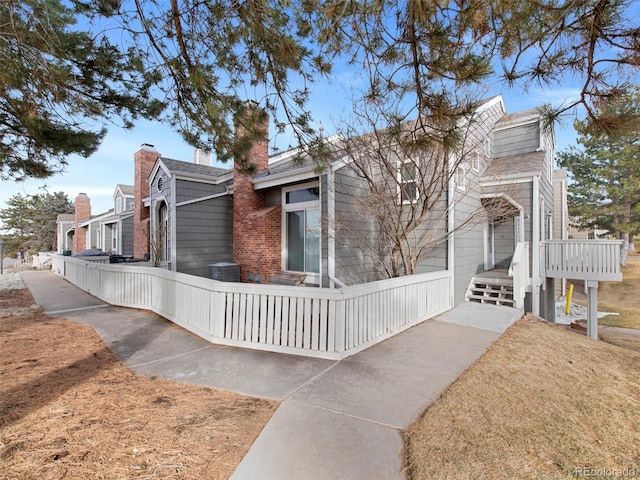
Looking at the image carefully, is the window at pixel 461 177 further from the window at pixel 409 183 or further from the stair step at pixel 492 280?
the stair step at pixel 492 280

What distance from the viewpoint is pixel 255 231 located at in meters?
9.88

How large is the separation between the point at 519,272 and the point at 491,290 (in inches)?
38.8

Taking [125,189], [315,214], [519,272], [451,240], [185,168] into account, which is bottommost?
[519,272]

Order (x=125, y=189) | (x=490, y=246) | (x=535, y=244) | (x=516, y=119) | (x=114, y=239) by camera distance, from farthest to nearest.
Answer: (x=125, y=189)
(x=114, y=239)
(x=516, y=119)
(x=490, y=246)
(x=535, y=244)

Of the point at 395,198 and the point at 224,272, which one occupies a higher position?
the point at 395,198

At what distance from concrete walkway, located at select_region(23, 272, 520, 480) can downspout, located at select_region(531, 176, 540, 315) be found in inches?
128

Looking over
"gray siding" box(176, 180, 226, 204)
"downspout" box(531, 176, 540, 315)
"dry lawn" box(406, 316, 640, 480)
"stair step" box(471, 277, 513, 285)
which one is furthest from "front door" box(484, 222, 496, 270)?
"gray siding" box(176, 180, 226, 204)

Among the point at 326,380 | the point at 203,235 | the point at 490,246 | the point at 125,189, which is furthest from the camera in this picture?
the point at 125,189

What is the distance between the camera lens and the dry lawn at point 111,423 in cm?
239

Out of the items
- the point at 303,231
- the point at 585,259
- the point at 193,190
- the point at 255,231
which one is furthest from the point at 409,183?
the point at 193,190

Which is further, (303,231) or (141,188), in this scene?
(141,188)

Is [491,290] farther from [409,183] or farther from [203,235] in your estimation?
[203,235]

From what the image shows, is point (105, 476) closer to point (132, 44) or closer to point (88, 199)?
point (132, 44)

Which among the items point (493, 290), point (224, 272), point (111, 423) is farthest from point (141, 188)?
point (493, 290)
